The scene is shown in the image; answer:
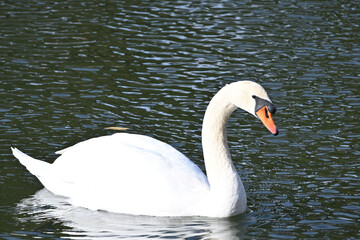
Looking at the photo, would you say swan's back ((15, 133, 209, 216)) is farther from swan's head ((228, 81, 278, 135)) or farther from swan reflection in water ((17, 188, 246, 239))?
swan's head ((228, 81, 278, 135))

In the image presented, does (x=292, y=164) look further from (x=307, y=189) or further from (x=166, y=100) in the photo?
(x=166, y=100)

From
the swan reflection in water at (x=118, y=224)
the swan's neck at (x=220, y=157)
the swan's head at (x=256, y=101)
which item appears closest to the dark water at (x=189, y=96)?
the swan reflection in water at (x=118, y=224)

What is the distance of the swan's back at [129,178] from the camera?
8899mm

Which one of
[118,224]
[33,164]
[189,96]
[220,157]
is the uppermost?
[220,157]

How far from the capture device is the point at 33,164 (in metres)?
9.83

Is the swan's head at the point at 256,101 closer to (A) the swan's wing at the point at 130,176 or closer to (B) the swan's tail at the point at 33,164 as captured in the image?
(A) the swan's wing at the point at 130,176

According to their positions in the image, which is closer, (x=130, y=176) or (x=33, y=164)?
(x=130, y=176)

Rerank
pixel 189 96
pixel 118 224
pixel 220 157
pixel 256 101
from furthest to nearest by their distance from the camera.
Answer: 1. pixel 189 96
2. pixel 220 157
3. pixel 118 224
4. pixel 256 101

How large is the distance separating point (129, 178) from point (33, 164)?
1.39 m

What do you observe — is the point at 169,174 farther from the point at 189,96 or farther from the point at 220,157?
the point at 189,96

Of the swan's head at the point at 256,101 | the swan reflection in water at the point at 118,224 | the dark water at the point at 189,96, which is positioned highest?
the swan's head at the point at 256,101

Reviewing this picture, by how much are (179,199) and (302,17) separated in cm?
948

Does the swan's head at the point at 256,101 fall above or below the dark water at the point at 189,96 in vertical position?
above

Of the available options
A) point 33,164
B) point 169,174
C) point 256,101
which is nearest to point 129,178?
point 169,174
